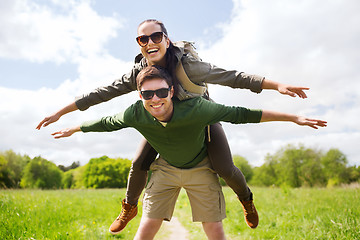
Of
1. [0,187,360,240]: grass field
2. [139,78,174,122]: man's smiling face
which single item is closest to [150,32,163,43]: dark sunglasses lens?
[139,78,174,122]: man's smiling face

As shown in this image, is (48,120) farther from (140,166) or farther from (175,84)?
(175,84)

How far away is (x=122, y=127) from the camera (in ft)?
10.3

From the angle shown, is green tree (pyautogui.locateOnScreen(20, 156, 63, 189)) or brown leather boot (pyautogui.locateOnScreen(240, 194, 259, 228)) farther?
green tree (pyautogui.locateOnScreen(20, 156, 63, 189))

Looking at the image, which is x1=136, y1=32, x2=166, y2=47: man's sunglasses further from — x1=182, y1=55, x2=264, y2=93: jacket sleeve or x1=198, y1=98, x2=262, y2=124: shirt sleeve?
x1=198, y1=98, x2=262, y2=124: shirt sleeve

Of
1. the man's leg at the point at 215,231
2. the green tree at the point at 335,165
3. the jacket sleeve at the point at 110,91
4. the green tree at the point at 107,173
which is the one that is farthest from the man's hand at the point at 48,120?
the green tree at the point at 107,173

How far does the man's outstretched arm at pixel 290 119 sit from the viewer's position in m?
2.75

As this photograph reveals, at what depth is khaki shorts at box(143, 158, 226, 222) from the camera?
3273 mm

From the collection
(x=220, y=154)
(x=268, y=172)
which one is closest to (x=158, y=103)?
(x=220, y=154)

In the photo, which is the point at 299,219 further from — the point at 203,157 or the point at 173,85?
the point at 173,85

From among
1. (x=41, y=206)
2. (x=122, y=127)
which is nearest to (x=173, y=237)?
(x=41, y=206)

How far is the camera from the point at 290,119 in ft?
9.21

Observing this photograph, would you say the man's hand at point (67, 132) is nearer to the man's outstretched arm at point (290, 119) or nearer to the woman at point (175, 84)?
the woman at point (175, 84)

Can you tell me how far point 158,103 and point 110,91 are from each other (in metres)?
0.83

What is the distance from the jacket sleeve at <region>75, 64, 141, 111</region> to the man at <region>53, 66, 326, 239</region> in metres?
0.29
